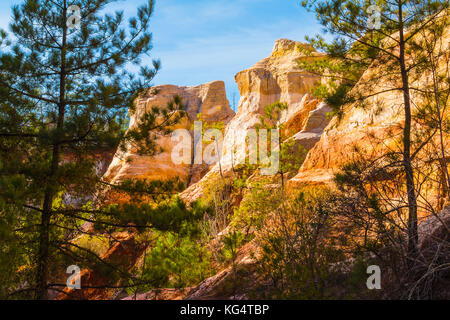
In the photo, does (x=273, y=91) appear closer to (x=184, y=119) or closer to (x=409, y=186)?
(x=184, y=119)

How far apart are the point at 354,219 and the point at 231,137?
67.5ft

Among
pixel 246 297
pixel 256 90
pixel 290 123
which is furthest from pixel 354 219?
pixel 256 90

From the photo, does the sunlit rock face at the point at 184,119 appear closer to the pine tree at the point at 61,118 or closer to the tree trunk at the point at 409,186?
the pine tree at the point at 61,118

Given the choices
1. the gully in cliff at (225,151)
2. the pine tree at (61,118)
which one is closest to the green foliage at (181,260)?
the pine tree at (61,118)

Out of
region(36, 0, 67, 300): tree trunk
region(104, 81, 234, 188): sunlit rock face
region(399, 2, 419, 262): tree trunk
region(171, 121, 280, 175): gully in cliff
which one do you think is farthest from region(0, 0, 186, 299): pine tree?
region(104, 81, 234, 188): sunlit rock face

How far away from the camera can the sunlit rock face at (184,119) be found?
1128 inches

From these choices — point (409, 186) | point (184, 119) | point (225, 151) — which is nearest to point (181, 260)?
point (409, 186)

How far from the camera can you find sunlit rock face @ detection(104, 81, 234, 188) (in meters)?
28.7

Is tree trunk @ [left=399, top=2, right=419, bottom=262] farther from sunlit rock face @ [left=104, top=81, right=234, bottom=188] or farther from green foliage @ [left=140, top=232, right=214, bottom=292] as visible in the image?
sunlit rock face @ [left=104, top=81, right=234, bottom=188]

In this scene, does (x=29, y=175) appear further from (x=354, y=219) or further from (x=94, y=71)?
(x=354, y=219)

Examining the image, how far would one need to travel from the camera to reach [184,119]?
3144 centimetres

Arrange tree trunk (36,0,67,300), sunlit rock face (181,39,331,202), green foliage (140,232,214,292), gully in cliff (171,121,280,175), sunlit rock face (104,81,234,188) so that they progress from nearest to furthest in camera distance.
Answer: tree trunk (36,0,67,300) → green foliage (140,232,214,292) → gully in cliff (171,121,280,175) → sunlit rock face (181,39,331,202) → sunlit rock face (104,81,234,188)

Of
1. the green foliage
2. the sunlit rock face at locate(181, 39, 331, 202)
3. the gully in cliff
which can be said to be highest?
the sunlit rock face at locate(181, 39, 331, 202)
